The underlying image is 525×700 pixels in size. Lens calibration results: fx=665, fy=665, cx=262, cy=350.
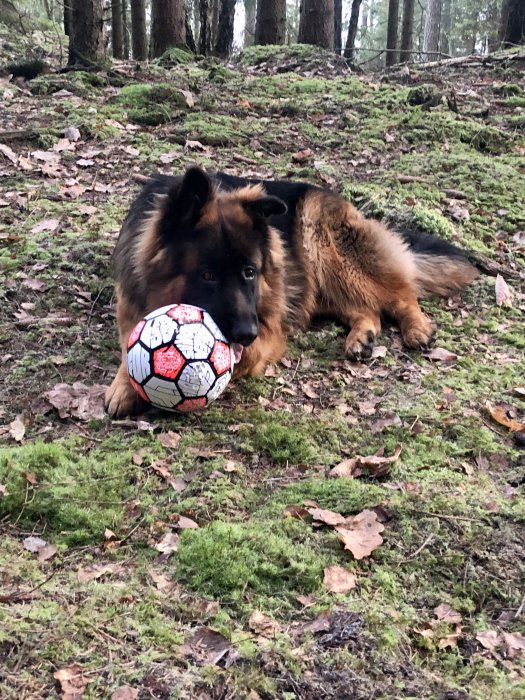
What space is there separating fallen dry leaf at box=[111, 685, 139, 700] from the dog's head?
249 cm

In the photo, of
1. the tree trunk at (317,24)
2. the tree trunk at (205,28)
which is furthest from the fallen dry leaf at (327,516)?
the tree trunk at (317,24)

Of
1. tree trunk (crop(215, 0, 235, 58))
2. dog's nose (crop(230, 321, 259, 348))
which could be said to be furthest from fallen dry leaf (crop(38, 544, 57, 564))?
tree trunk (crop(215, 0, 235, 58))

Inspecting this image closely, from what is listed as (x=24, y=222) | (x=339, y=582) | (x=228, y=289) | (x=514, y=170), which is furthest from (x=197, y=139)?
(x=339, y=582)

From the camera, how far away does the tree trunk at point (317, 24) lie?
16.6 meters

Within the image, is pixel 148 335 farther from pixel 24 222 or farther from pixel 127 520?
pixel 24 222

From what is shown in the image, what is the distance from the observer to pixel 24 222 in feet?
22.4

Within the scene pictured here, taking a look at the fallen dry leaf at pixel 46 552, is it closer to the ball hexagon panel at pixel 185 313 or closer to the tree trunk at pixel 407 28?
the ball hexagon panel at pixel 185 313

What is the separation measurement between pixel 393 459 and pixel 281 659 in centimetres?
178

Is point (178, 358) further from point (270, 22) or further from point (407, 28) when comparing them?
point (407, 28)

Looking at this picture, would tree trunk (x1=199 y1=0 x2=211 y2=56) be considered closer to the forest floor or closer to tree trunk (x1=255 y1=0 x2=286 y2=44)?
tree trunk (x1=255 y1=0 x2=286 y2=44)

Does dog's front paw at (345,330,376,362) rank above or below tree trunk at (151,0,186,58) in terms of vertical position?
below

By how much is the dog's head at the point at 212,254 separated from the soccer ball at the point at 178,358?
176 millimetres

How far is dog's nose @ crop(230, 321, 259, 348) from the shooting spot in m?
4.34

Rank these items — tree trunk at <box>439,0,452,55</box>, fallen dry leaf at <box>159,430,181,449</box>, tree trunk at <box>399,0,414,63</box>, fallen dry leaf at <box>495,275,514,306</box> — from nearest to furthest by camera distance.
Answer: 1. fallen dry leaf at <box>159,430,181,449</box>
2. fallen dry leaf at <box>495,275,514,306</box>
3. tree trunk at <box>399,0,414,63</box>
4. tree trunk at <box>439,0,452,55</box>
